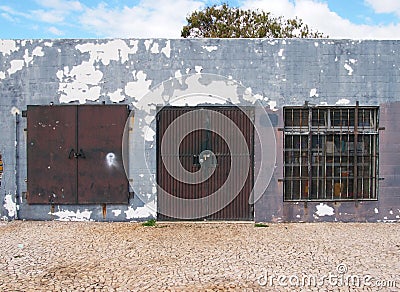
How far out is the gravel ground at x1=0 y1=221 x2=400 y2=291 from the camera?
4.34 m

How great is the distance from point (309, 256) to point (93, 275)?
2.71 meters

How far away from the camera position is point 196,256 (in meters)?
5.25

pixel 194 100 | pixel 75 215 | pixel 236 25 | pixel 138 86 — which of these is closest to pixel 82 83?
pixel 138 86

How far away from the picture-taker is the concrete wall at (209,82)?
6.98m

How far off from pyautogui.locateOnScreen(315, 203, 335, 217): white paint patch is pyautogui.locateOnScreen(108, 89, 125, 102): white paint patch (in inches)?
154

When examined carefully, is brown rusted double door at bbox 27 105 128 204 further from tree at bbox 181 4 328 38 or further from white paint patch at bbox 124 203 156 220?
tree at bbox 181 4 328 38

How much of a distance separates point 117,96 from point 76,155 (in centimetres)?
124

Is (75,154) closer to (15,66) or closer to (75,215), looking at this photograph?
(75,215)

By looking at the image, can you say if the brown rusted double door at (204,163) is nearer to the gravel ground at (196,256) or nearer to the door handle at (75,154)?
the gravel ground at (196,256)

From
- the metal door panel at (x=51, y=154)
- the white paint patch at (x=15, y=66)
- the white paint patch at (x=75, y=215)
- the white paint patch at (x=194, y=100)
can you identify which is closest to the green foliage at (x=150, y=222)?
the white paint patch at (x=75, y=215)

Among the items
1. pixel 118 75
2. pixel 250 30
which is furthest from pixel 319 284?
Answer: pixel 250 30

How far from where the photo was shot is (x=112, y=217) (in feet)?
23.2

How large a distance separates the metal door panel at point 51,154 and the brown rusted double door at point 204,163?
1.53 meters

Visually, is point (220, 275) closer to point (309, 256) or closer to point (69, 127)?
point (309, 256)
